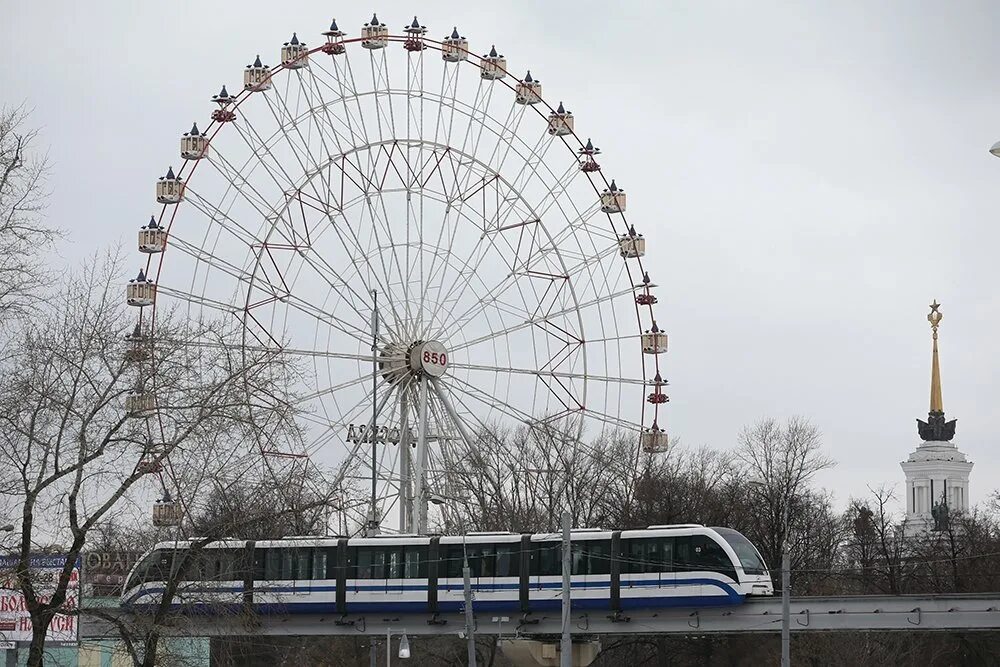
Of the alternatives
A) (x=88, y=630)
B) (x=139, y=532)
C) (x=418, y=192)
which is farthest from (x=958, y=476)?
(x=139, y=532)

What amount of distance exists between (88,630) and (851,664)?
3337 centimetres

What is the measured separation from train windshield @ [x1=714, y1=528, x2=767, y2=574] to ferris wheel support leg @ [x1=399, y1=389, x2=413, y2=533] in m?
11.5

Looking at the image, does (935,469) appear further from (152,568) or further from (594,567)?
(152,568)

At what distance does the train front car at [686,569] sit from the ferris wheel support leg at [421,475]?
8.17 metres

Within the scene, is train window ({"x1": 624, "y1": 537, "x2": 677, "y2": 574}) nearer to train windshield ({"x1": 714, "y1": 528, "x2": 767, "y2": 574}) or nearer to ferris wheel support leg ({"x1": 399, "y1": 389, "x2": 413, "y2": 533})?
train windshield ({"x1": 714, "y1": 528, "x2": 767, "y2": 574})

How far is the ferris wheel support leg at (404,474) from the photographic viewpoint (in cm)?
5753

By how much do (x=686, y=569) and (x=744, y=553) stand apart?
1.75 meters

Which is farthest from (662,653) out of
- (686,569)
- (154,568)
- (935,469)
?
(935,469)

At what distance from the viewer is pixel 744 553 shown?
50594 millimetres

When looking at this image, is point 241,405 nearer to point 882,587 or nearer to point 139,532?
point 139,532

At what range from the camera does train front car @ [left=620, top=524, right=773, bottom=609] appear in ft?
164

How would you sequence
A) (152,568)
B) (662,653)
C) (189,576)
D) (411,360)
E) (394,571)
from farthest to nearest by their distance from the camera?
1. (662,653)
2. (411,360)
3. (394,571)
4. (152,568)
5. (189,576)

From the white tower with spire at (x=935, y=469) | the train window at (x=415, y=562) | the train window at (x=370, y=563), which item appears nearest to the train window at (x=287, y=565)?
the train window at (x=370, y=563)

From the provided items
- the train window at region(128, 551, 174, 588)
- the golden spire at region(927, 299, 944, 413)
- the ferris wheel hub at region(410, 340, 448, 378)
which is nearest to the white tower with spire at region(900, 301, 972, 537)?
the golden spire at region(927, 299, 944, 413)
